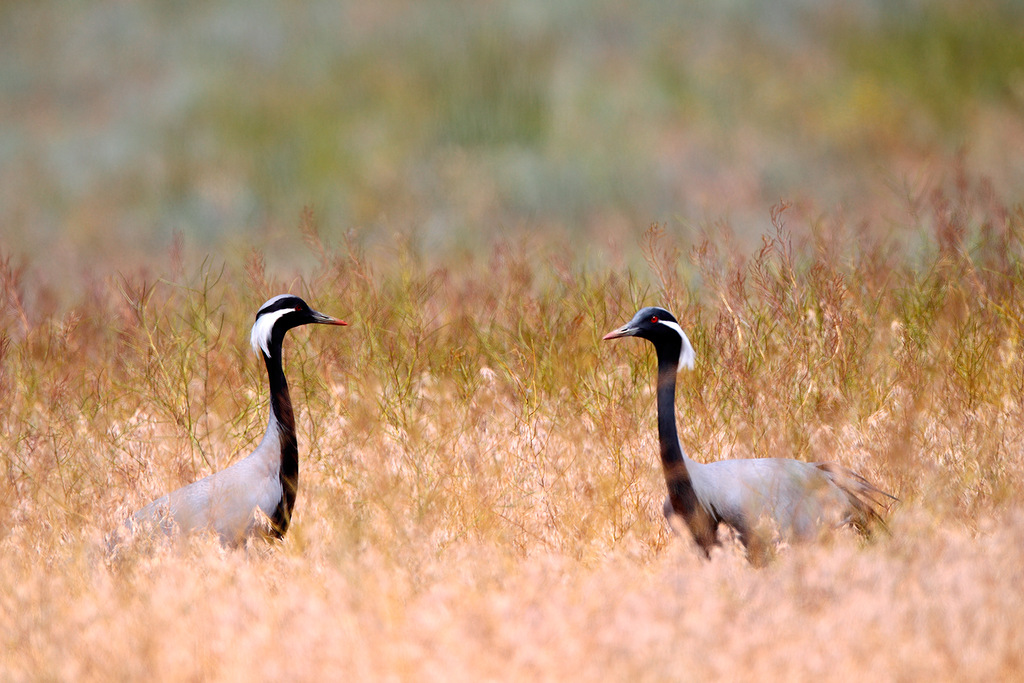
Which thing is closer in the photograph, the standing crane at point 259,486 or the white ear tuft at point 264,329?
the standing crane at point 259,486

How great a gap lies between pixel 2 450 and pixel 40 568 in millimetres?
→ 1470

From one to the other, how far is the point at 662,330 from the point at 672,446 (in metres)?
0.49

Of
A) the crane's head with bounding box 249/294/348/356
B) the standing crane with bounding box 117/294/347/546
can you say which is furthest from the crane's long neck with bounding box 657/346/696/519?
the standing crane with bounding box 117/294/347/546

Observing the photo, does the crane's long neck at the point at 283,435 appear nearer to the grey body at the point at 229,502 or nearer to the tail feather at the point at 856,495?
the grey body at the point at 229,502

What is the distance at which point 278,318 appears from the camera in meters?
4.67

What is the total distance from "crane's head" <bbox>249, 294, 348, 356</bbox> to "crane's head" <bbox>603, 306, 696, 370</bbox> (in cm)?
134

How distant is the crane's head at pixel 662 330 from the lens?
4.26m

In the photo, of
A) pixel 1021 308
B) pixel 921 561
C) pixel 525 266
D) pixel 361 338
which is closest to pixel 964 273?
pixel 1021 308

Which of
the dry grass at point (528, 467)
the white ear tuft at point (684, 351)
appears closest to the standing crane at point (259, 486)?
the dry grass at point (528, 467)

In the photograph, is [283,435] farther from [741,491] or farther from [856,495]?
[856,495]

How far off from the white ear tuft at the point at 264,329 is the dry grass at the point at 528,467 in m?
0.66

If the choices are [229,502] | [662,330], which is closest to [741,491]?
[662,330]

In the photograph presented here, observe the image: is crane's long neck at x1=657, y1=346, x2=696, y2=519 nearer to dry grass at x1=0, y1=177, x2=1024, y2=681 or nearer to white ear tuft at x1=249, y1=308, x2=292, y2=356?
dry grass at x1=0, y1=177, x2=1024, y2=681

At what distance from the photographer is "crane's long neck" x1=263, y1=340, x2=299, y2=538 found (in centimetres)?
447
